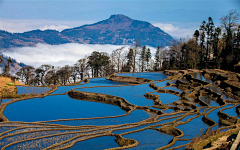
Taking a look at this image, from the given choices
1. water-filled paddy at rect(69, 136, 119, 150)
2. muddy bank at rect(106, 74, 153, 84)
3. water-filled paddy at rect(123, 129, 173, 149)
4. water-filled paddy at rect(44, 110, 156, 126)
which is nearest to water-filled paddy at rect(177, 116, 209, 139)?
water-filled paddy at rect(123, 129, 173, 149)

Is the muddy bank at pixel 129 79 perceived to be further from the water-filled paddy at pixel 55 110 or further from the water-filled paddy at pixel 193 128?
the water-filled paddy at pixel 193 128

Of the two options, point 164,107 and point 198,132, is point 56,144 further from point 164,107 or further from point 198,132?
point 164,107

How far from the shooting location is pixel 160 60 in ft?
275

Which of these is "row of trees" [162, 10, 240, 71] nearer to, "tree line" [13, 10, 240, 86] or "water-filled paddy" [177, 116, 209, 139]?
"tree line" [13, 10, 240, 86]

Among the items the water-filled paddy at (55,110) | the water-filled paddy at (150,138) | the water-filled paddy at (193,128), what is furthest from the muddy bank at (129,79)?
the water-filled paddy at (150,138)

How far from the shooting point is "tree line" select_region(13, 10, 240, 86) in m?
63.3

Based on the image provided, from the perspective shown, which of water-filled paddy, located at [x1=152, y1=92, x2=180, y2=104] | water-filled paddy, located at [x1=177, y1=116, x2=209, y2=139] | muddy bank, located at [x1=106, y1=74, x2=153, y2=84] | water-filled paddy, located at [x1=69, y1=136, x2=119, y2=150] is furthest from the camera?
muddy bank, located at [x1=106, y1=74, x2=153, y2=84]

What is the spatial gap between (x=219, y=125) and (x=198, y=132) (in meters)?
3.04

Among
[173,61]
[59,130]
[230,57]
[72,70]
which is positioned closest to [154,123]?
[59,130]

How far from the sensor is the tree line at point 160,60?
63.3 meters

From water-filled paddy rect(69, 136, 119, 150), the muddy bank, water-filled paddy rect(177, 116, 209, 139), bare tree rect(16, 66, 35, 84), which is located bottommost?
water-filled paddy rect(69, 136, 119, 150)

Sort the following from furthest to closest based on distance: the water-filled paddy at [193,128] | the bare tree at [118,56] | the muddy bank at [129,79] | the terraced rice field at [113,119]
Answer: the bare tree at [118,56] → the muddy bank at [129,79] → the water-filled paddy at [193,128] → the terraced rice field at [113,119]

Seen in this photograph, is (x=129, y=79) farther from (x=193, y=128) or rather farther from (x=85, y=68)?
(x=193, y=128)

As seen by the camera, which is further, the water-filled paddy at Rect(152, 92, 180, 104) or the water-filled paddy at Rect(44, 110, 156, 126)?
the water-filled paddy at Rect(152, 92, 180, 104)
